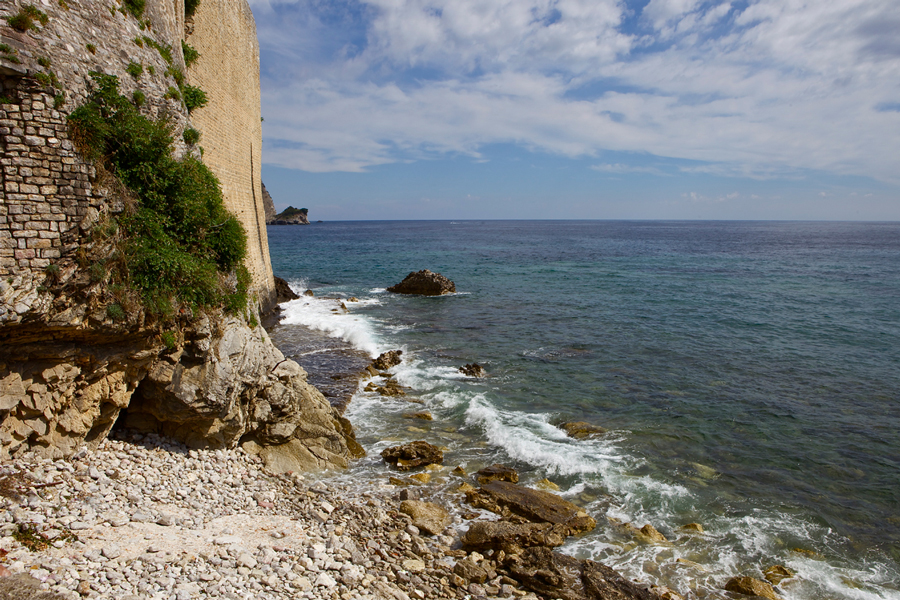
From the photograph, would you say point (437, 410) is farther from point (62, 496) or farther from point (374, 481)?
point (62, 496)

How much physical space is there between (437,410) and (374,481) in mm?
4417

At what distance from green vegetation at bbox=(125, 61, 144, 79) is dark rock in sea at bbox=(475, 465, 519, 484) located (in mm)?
10175

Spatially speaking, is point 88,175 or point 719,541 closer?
point 88,175

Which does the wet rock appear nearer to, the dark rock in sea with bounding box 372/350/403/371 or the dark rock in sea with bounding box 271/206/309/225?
the dark rock in sea with bounding box 372/350/403/371

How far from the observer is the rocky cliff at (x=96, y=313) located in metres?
7.38

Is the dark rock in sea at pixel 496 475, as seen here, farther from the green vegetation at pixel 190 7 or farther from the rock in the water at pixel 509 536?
the green vegetation at pixel 190 7

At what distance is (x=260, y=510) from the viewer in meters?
8.85

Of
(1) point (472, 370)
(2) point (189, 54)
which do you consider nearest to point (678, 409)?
(1) point (472, 370)

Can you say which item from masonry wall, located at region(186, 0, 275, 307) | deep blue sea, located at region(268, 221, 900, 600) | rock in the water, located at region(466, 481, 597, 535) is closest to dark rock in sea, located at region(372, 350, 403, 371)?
deep blue sea, located at region(268, 221, 900, 600)

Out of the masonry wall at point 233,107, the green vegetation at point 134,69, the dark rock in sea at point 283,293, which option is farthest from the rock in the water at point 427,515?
the dark rock in sea at point 283,293

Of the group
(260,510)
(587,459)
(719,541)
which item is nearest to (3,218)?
(260,510)

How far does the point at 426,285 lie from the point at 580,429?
2145 cm

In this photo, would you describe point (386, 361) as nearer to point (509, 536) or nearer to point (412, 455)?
point (412, 455)

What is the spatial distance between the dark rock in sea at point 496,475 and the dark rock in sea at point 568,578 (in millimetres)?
2542
